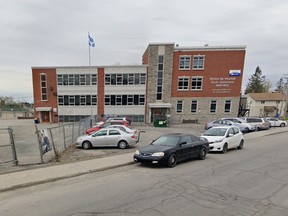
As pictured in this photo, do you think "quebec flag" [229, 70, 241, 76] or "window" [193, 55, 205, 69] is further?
"window" [193, 55, 205, 69]

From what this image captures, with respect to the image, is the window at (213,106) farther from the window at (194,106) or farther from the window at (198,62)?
the window at (198,62)

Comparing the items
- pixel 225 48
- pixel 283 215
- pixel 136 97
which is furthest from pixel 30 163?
pixel 225 48

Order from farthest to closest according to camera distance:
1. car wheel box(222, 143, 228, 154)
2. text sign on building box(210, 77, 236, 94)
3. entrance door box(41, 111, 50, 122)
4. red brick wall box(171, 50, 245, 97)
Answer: entrance door box(41, 111, 50, 122) < text sign on building box(210, 77, 236, 94) < red brick wall box(171, 50, 245, 97) < car wheel box(222, 143, 228, 154)

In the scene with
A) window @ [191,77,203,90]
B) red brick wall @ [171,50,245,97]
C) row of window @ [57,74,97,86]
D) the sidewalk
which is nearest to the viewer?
the sidewalk

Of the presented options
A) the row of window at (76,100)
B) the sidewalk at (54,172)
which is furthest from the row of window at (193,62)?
the sidewalk at (54,172)

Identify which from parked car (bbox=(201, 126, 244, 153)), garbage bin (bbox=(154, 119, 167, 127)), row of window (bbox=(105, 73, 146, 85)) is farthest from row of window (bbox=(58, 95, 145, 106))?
parked car (bbox=(201, 126, 244, 153))

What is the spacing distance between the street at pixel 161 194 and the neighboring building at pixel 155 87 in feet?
88.3

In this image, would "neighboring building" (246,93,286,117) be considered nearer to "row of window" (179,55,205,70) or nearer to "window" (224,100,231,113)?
"window" (224,100,231,113)

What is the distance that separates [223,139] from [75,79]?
31.1 metres

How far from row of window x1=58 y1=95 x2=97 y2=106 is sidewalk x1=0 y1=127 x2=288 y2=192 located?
90.6ft

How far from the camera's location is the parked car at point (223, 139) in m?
11.3

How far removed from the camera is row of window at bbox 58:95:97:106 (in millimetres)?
35750

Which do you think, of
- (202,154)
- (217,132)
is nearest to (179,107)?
(217,132)

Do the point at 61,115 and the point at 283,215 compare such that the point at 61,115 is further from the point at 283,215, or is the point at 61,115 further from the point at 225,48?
the point at 283,215
